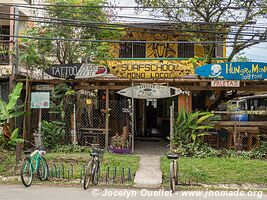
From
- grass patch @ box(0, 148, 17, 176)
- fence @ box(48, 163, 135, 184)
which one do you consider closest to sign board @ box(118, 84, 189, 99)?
fence @ box(48, 163, 135, 184)

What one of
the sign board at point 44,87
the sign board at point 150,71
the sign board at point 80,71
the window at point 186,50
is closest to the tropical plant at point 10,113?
the sign board at point 44,87

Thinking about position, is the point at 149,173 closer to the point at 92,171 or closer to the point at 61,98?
the point at 92,171

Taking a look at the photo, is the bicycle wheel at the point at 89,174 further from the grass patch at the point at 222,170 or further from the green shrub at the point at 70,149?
Answer: the green shrub at the point at 70,149

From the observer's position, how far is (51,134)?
12.6 meters

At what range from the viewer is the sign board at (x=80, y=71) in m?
12.8

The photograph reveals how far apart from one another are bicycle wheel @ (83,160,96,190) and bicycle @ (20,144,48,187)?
1.41m

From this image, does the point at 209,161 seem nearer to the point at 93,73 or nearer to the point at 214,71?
the point at 214,71

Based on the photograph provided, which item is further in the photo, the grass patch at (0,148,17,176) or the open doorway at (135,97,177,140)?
the open doorway at (135,97,177,140)

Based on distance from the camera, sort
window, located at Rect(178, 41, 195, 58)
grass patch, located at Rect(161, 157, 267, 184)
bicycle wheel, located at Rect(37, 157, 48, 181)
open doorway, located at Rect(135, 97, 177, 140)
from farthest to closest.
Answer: window, located at Rect(178, 41, 195, 58)
open doorway, located at Rect(135, 97, 177, 140)
grass patch, located at Rect(161, 157, 267, 184)
bicycle wheel, located at Rect(37, 157, 48, 181)

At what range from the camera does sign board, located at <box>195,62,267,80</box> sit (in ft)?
40.4

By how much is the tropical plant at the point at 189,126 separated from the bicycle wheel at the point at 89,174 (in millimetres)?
4575

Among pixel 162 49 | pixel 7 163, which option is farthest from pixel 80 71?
pixel 162 49

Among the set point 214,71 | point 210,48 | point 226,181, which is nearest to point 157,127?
point 210,48

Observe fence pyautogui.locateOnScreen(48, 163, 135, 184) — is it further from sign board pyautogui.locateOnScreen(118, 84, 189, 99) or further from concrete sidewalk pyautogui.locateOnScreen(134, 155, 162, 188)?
sign board pyautogui.locateOnScreen(118, 84, 189, 99)
